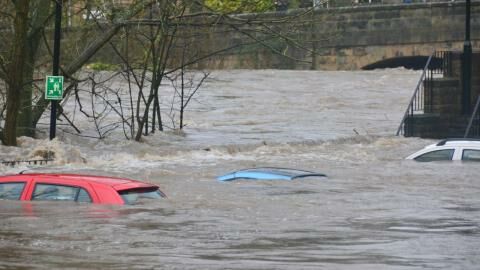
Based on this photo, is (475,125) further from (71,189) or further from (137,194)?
(71,189)

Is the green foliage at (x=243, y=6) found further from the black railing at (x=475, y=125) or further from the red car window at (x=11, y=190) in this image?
the red car window at (x=11, y=190)

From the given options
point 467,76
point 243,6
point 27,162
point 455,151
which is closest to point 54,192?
point 455,151

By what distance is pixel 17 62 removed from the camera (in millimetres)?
24234

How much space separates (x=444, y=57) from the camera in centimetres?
3212

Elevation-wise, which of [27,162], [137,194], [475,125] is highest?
[475,125]

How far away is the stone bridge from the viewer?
57509 mm

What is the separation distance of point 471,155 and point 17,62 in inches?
347

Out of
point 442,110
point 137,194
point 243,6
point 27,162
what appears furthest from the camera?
point 442,110

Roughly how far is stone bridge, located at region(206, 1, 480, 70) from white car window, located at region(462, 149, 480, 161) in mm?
33848

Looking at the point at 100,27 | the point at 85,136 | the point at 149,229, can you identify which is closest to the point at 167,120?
the point at 85,136

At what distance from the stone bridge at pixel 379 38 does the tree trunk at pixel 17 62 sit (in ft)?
102

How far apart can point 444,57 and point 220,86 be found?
820 inches

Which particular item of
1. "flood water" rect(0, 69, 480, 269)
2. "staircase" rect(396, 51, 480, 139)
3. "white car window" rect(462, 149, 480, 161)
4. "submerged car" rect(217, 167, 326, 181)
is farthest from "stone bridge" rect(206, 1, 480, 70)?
"submerged car" rect(217, 167, 326, 181)

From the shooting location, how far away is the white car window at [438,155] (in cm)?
2098
